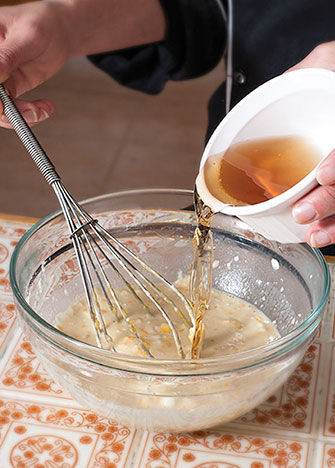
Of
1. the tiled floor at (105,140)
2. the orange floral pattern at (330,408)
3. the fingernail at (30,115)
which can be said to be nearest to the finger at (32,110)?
the fingernail at (30,115)

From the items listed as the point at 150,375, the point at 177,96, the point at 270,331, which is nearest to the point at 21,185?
the point at 177,96

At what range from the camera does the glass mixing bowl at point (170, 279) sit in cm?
62

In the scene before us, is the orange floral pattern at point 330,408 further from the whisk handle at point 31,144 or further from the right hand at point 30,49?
the right hand at point 30,49

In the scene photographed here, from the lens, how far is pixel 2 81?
2.93 ft

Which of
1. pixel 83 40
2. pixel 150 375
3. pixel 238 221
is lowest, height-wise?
pixel 150 375

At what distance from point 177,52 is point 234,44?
0.39ft

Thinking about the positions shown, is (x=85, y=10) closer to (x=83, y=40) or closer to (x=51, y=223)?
(x=83, y=40)

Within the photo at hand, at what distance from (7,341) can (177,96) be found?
2209 mm

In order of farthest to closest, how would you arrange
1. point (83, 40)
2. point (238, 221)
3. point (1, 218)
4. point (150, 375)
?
point (83, 40)
point (1, 218)
point (238, 221)
point (150, 375)

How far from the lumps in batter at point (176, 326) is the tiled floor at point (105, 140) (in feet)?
4.89

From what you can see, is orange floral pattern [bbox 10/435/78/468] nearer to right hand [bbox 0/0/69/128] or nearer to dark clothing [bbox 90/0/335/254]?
right hand [bbox 0/0/69/128]

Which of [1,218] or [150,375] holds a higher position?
[1,218]

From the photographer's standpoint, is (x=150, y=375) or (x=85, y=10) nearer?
(x=150, y=375)

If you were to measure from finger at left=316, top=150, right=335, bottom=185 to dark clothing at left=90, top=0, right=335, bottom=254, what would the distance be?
50cm
